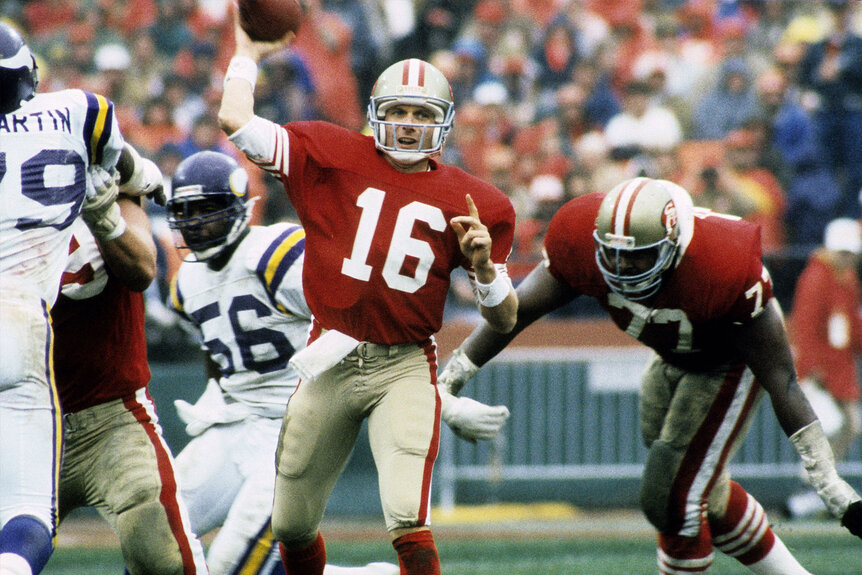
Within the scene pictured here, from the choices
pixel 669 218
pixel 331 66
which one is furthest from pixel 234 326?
pixel 331 66

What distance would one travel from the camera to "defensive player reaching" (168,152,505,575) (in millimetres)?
4707

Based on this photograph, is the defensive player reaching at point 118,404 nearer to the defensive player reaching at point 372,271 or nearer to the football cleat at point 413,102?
the defensive player reaching at point 372,271

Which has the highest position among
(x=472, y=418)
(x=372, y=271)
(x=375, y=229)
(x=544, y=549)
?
(x=375, y=229)

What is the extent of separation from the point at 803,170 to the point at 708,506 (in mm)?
5278

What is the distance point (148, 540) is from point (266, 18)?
5.71 ft

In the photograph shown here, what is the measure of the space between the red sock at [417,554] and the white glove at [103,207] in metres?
1.35

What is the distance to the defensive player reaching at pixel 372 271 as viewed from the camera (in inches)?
157

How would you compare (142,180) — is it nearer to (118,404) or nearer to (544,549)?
(118,404)

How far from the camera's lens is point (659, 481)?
474cm

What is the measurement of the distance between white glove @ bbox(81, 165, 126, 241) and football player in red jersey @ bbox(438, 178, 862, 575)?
4.41ft

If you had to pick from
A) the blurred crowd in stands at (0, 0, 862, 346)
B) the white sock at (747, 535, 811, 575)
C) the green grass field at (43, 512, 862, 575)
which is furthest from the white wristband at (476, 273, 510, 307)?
the blurred crowd in stands at (0, 0, 862, 346)

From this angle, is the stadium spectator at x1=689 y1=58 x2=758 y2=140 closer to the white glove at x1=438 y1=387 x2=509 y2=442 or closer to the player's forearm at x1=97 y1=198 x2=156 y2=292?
the white glove at x1=438 y1=387 x2=509 y2=442

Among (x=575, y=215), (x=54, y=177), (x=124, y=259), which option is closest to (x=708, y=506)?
(x=575, y=215)

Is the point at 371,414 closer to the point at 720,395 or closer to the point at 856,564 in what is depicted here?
the point at 720,395
